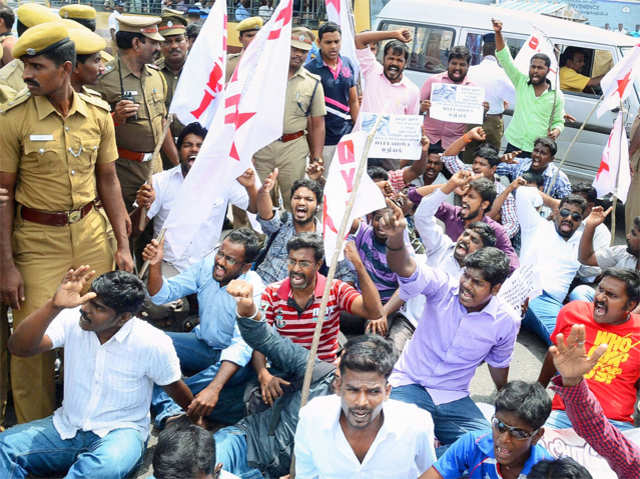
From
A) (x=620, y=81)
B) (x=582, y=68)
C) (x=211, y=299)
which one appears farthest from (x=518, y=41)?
(x=211, y=299)

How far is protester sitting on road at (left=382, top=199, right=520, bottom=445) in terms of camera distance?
3.92 meters

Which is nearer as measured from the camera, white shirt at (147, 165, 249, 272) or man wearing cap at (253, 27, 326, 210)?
white shirt at (147, 165, 249, 272)

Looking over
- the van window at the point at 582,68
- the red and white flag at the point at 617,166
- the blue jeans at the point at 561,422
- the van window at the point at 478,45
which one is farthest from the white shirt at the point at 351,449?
the van window at the point at 478,45

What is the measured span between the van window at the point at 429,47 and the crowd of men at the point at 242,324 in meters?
4.31

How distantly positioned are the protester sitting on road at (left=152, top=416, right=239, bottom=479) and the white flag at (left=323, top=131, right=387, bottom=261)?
1010 mm

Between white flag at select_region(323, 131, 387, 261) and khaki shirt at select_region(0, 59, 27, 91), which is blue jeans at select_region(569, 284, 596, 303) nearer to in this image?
white flag at select_region(323, 131, 387, 261)

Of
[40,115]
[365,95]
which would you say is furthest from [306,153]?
[40,115]

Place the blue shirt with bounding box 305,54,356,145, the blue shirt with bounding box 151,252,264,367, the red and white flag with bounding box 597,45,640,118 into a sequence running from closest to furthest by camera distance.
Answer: the blue shirt with bounding box 151,252,264,367 < the red and white flag with bounding box 597,45,640,118 < the blue shirt with bounding box 305,54,356,145

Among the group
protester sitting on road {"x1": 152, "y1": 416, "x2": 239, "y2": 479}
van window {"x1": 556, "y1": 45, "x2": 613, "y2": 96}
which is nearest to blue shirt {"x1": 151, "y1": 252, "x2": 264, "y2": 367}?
protester sitting on road {"x1": 152, "y1": 416, "x2": 239, "y2": 479}

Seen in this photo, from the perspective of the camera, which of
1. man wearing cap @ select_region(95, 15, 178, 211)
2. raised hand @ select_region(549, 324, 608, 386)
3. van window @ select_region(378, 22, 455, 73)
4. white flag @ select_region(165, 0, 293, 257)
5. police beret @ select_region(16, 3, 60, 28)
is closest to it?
raised hand @ select_region(549, 324, 608, 386)

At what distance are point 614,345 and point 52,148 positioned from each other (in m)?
3.26

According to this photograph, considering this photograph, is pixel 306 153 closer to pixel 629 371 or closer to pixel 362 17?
pixel 629 371

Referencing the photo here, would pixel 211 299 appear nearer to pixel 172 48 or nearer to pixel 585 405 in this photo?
pixel 585 405

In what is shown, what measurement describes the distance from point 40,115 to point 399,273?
2.03 m
